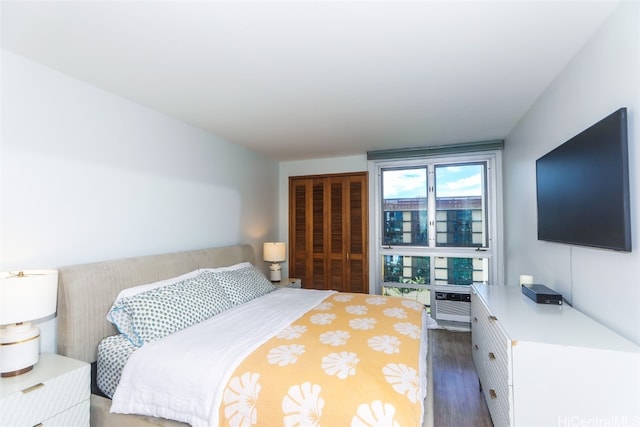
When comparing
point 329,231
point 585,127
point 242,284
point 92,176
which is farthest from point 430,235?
point 92,176

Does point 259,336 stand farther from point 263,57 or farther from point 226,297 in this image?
point 263,57

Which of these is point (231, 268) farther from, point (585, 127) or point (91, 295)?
point (585, 127)

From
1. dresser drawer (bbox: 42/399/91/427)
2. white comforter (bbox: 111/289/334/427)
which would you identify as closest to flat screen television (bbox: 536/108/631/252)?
white comforter (bbox: 111/289/334/427)

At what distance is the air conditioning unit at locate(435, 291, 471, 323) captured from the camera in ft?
12.4

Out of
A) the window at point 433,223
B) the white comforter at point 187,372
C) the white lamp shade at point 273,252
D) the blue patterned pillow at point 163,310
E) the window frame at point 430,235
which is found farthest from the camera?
the white lamp shade at point 273,252

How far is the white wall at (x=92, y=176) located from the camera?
1.71 metres

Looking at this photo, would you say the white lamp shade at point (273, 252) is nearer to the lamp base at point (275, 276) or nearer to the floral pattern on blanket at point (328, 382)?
the lamp base at point (275, 276)

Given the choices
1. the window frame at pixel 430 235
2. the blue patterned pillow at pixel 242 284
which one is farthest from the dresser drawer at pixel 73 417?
the window frame at pixel 430 235

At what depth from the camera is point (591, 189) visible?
5.16 feet

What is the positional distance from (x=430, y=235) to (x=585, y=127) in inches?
95.2

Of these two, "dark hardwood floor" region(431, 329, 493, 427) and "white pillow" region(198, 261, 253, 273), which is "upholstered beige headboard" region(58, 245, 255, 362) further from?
"dark hardwood floor" region(431, 329, 493, 427)

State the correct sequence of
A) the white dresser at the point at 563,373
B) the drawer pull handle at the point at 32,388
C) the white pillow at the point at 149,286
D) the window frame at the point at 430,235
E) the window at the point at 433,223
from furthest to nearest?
the window at the point at 433,223 < the window frame at the point at 430,235 < the white pillow at the point at 149,286 < the drawer pull handle at the point at 32,388 < the white dresser at the point at 563,373

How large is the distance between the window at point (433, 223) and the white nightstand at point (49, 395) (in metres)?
3.35

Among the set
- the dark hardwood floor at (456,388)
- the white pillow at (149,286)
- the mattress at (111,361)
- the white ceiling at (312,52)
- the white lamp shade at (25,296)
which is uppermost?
the white ceiling at (312,52)
